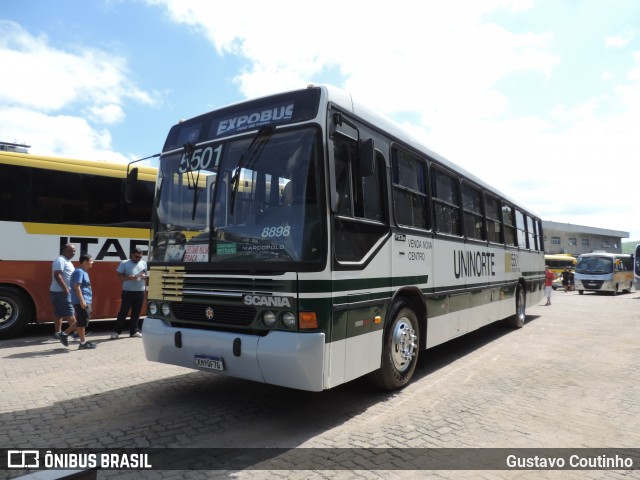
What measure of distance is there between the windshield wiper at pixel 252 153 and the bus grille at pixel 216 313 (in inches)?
38.1

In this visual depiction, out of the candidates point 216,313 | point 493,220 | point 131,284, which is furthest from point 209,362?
point 493,220

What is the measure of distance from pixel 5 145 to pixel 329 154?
858 cm

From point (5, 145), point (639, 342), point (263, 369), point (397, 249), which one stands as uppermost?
point (5, 145)

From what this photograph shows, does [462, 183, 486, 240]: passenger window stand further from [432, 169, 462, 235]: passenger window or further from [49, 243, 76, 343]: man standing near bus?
[49, 243, 76, 343]: man standing near bus

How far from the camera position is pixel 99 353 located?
7785 mm

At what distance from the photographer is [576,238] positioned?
6994 centimetres

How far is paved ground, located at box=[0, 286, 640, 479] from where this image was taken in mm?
3994

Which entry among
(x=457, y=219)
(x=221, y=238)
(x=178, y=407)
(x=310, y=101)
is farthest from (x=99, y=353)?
(x=457, y=219)

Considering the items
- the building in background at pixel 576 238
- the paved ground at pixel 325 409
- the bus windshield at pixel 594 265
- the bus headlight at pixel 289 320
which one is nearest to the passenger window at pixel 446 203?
the paved ground at pixel 325 409

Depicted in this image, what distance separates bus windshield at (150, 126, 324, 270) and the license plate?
2.96 feet

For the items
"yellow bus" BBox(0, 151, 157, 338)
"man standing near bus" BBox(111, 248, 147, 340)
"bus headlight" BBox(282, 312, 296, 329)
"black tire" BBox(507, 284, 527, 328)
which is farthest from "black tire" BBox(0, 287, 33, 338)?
"black tire" BBox(507, 284, 527, 328)

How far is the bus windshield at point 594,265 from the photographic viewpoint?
29.5 meters

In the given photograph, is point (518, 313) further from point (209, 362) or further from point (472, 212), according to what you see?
point (209, 362)

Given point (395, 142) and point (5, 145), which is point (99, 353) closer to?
point (5, 145)
